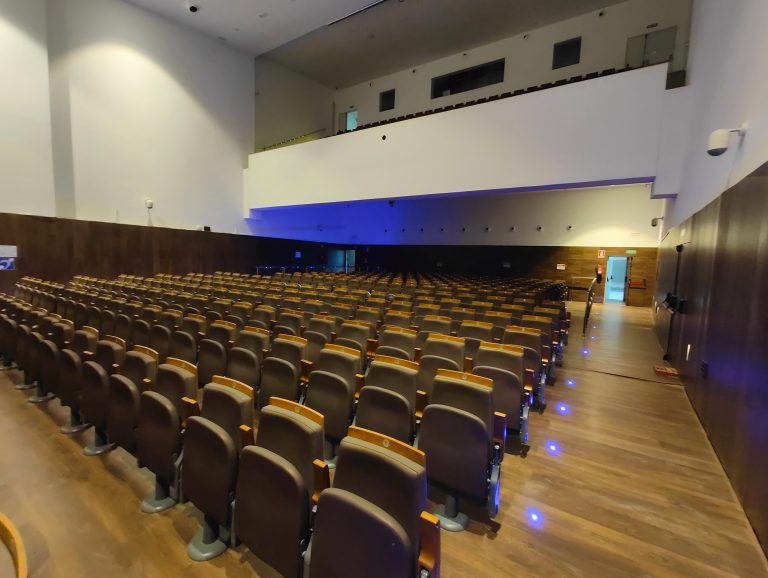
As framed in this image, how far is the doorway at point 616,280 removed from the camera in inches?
437

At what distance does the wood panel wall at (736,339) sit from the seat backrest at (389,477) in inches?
67.9

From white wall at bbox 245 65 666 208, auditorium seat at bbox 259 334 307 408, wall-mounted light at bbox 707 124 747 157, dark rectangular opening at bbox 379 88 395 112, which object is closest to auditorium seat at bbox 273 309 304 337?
auditorium seat at bbox 259 334 307 408

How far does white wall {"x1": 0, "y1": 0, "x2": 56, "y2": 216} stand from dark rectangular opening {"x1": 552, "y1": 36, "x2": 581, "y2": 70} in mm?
11924

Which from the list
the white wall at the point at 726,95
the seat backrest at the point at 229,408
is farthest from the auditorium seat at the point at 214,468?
the white wall at the point at 726,95

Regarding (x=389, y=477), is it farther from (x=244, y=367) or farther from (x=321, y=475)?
(x=244, y=367)

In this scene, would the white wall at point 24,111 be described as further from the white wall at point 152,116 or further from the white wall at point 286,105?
the white wall at point 286,105

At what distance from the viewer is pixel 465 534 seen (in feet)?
5.69

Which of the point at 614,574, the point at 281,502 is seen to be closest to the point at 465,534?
the point at 614,574

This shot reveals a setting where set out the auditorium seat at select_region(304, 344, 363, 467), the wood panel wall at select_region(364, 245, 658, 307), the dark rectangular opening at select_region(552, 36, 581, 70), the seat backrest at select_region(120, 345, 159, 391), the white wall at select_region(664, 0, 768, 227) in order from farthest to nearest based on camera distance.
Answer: the wood panel wall at select_region(364, 245, 658, 307), the dark rectangular opening at select_region(552, 36, 581, 70), the white wall at select_region(664, 0, 768, 227), the seat backrest at select_region(120, 345, 159, 391), the auditorium seat at select_region(304, 344, 363, 467)

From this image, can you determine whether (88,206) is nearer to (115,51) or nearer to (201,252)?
(201,252)

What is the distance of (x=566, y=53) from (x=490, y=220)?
5.24 m

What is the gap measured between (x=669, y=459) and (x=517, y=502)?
4.16ft

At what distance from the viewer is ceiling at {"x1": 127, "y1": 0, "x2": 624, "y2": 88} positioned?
28.4 feet

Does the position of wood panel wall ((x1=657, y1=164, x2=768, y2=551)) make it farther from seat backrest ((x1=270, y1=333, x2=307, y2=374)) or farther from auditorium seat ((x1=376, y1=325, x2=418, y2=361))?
seat backrest ((x1=270, y1=333, x2=307, y2=374))
